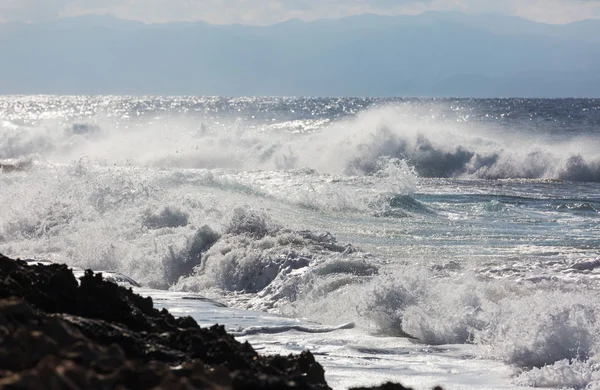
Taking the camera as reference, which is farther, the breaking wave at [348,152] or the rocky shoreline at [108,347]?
the breaking wave at [348,152]

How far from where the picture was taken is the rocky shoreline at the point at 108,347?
9.14ft

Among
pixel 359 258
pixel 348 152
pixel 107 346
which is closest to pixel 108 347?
pixel 107 346

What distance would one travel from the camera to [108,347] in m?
3.56

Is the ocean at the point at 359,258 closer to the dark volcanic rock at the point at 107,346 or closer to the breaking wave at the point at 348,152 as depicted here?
the breaking wave at the point at 348,152

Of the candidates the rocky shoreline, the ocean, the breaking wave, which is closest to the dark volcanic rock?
the rocky shoreline

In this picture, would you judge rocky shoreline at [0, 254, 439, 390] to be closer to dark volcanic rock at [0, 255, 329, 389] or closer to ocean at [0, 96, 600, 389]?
dark volcanic rock at [0, 255, 329, 389]

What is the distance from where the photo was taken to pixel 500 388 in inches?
284

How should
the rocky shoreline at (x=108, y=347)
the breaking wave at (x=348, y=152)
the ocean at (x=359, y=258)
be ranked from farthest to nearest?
the breaking wave at (x=348, y=152), the ocean at (x=359, y=258), the rocky shoreline at (x=108, y=347)

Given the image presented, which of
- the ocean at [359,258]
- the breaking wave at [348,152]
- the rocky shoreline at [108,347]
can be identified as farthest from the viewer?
the breaking wave at [348,152]

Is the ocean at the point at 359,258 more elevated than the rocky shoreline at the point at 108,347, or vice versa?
the rocky shoreline at the point at 108,347

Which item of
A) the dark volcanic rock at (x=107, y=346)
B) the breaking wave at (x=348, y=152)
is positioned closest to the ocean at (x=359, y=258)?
the breaking wave at (x=348, y=152)

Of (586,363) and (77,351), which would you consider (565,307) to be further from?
(77,351)

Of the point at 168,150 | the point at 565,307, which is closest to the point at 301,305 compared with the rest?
the point at 565,307

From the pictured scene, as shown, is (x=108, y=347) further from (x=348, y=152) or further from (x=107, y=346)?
(x=348, y=152)
